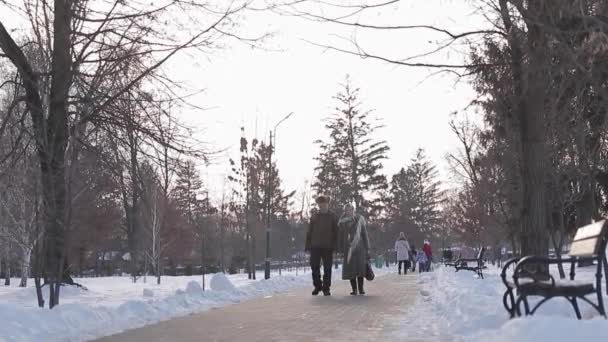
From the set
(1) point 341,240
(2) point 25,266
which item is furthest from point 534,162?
(2) point 25,266

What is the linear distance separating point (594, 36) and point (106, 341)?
→ 6232 millimetres

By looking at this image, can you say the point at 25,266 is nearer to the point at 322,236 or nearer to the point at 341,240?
the point at 322,236

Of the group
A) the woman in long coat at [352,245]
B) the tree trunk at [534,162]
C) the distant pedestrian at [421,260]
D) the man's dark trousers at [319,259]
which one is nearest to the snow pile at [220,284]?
the man's dark trousers at [319,259]

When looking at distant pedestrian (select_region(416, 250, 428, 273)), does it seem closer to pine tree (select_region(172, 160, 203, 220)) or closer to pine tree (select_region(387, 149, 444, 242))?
pine tree (select_region(172, 160, 203, 220))

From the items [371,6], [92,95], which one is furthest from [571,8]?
[92,95]

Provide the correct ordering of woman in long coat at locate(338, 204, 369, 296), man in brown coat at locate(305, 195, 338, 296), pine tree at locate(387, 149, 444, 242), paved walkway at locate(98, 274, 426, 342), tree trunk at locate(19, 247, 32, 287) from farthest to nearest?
pine tree at locate(387, 149, 444, 242)
tree trunk at locate(19, 247, 32, 287)
man in brown coat at locate(305, 195, 338, 296)
woman in long coat at locate(338, 204, 369, 296)
paved walkway at locate(98, 274, 426, 342)

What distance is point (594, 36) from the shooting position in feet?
22.3

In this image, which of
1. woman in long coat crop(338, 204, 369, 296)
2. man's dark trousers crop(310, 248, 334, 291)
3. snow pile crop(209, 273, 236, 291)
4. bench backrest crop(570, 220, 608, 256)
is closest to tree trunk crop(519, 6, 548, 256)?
woman in long coat crop(338, 204, 369, 296)

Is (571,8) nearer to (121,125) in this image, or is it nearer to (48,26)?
(48,26)

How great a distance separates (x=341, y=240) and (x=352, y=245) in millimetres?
318

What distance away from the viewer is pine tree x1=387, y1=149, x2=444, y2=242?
90500 millimetres

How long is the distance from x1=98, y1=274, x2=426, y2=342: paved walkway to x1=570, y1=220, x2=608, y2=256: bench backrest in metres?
2.29

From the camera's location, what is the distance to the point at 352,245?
558 inches

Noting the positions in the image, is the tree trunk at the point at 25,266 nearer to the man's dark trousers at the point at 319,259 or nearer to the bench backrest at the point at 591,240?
the man's dark trousers at the point at 319,259
